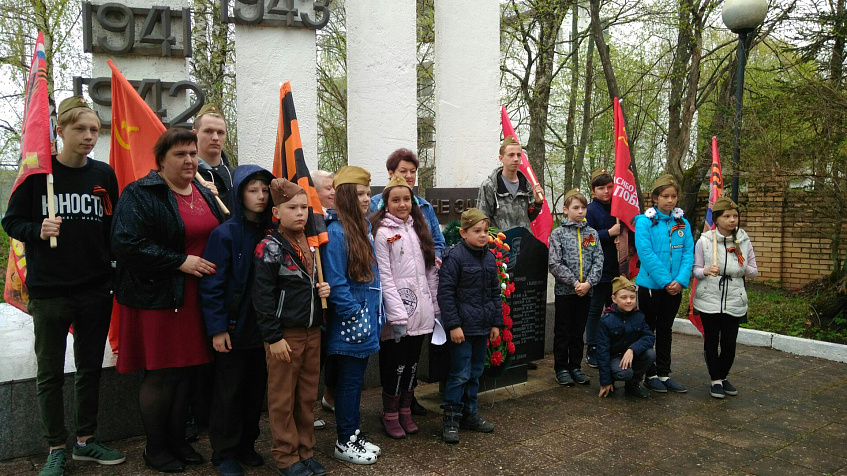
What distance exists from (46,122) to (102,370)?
1.68 metres

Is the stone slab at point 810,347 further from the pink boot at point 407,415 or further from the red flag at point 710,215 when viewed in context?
the pink boot at point 407,415

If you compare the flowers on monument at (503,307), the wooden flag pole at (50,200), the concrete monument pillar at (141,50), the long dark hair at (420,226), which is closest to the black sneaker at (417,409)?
the flowers on monument at (503,307)

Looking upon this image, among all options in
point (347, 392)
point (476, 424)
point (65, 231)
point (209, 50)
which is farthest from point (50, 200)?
point (209, 50)

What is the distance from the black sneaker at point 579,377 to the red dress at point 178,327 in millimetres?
3442

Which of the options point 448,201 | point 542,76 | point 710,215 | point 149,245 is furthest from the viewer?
point 542,76

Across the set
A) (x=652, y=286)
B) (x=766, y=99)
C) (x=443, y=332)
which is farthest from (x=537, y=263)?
(x=766, y=99)

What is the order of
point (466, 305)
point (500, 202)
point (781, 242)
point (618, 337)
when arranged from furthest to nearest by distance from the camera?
point (781, 242) < point (500, 202) < point (618, 337) < point (466, 305)

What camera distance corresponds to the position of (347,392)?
4.06 meters

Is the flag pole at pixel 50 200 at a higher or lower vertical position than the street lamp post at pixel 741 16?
lower

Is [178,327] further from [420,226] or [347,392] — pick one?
[420,226]

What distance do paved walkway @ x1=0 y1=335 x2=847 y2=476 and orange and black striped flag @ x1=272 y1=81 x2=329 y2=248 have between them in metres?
1.48

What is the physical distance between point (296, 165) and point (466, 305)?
1.56 meters

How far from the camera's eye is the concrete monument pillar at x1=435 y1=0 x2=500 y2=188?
6965 mm

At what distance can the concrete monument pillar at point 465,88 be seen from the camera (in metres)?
6.96
